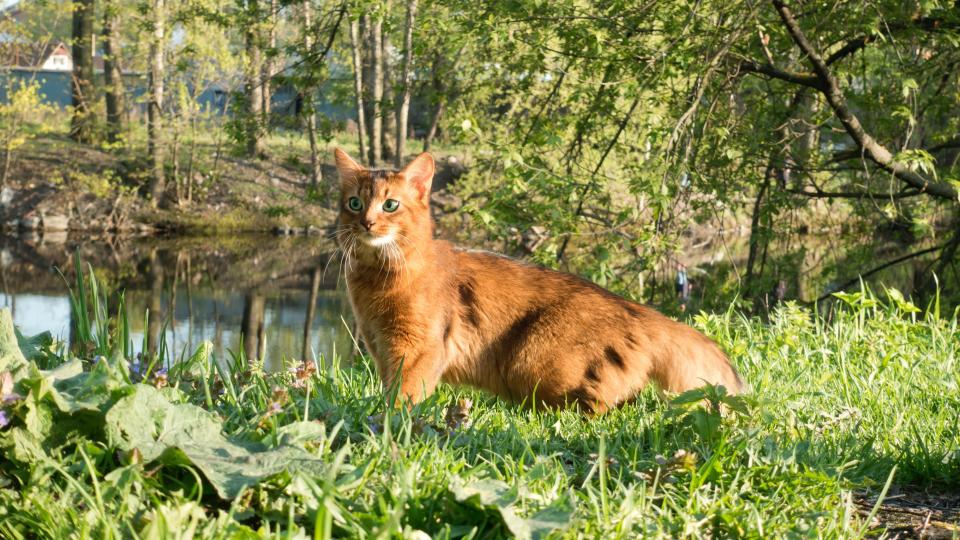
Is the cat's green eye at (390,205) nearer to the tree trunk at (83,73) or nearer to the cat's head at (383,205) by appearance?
the cat's head at (383,205)

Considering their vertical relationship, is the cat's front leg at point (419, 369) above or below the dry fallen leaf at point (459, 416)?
below

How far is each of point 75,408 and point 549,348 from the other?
2441 mm

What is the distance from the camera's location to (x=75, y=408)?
240cm

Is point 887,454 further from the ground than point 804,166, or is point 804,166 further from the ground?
point 804,166

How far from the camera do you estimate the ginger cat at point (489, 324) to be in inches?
171

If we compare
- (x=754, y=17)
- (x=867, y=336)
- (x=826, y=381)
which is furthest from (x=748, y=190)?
(x=826, y=381)

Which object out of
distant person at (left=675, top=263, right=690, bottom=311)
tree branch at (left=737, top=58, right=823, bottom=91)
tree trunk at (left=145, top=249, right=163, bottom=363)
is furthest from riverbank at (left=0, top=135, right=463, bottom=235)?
tree branch at (left=737, top=58, right=823, bottom=91)

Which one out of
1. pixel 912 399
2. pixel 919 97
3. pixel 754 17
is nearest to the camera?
pixel 912 399

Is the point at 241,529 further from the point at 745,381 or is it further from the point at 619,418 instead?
the point at 745,381

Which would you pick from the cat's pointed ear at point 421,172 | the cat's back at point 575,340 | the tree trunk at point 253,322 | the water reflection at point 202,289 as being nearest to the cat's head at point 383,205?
the cat's pointed ear at point 421,172

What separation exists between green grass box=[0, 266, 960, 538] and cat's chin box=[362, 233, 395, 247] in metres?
0.90

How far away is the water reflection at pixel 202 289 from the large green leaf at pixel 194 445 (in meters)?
9.21

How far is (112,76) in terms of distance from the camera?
97.1 ft

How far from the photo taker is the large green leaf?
7.58ft
